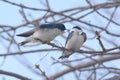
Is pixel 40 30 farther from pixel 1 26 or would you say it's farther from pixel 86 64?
pixel 1 26

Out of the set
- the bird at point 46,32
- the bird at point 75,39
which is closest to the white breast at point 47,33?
the bird at point 46,32

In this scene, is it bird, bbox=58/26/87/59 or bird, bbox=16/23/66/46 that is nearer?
bird, bbox=16/23/66/46

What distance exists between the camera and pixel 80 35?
400 cm

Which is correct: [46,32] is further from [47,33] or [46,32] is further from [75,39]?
[75,39]

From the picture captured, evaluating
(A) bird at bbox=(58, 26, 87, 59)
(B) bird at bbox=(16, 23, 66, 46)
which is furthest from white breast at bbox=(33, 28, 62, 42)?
(A) bird at bbox=(58, 26, 87, 59)

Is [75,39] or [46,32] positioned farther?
[75,39]

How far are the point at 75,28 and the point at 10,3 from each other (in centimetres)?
153

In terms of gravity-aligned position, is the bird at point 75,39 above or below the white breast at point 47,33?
above

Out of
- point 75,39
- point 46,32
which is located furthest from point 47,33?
point 75,39

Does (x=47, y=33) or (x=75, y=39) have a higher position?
(x=75, y=39)

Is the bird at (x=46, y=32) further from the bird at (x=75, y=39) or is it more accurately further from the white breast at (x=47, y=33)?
the bird at (x=75, y=39)

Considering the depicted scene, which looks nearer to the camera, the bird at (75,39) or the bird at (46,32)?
the bird at (46,32)

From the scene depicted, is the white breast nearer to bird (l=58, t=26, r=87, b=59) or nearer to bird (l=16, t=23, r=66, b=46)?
bird (l=16, t=23, r=66, b=46)

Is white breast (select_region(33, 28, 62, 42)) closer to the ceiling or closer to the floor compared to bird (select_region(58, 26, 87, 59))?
closer to the floor
